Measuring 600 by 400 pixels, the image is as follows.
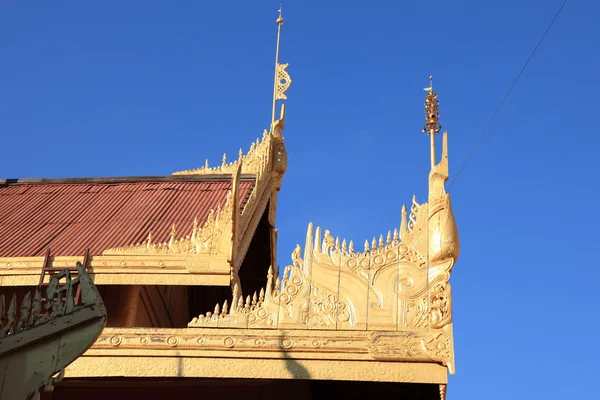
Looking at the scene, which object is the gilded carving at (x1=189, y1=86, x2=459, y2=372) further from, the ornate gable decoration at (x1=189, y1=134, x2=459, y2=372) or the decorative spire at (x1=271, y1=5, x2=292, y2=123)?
the decorative spire at (x1=271, y1=5, x2=292, y2=123)

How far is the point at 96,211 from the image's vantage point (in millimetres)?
11172

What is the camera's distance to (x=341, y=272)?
25.9 feet

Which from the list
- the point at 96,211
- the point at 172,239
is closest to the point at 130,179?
the point at 96,211

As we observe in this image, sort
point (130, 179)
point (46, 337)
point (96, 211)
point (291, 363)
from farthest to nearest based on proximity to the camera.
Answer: point (130, 179) → point (96, 211) → point (291, 363) → point (46, 337)

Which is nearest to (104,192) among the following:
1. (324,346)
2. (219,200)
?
(219,200)

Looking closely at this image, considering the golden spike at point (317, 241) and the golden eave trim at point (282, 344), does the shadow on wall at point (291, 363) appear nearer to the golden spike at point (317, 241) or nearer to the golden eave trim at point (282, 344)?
the golden eave trim at point (282, 344)

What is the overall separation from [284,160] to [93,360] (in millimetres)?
5430

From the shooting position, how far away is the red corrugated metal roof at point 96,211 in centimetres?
993

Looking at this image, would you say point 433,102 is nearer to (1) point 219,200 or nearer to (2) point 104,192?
(1) point 219,200

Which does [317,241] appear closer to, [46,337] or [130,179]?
[46,337]

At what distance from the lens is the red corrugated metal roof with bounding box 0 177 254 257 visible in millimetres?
9930

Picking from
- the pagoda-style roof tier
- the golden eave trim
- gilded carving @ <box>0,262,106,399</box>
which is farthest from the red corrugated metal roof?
gilded carving @ <box>0,262,106,399</box>

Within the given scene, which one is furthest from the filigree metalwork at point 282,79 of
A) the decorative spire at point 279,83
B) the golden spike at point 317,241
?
the golden spike at point 317,241

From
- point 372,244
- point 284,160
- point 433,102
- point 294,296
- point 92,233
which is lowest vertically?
point 294,296
